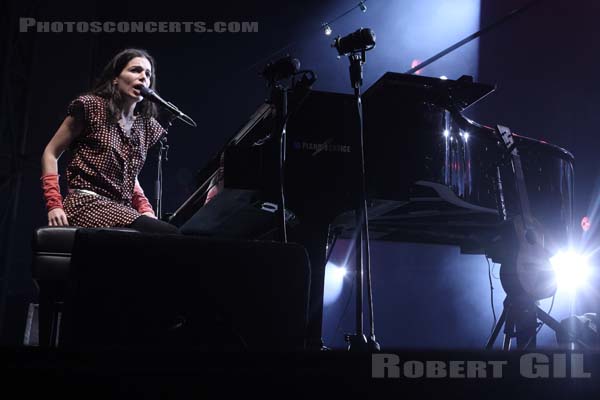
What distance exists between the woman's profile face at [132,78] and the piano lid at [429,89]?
1.09 metres

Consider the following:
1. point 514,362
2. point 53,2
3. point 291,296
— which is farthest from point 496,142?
point 53,2

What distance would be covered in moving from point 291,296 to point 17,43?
5.00 m

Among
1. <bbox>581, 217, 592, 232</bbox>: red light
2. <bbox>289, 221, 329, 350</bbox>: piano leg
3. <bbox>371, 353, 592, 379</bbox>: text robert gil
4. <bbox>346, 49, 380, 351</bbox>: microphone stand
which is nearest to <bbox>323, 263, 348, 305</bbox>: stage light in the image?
<bbox>581, 217, 592, 232</bbox>: red light

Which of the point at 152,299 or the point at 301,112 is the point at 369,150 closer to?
the point at 301,112

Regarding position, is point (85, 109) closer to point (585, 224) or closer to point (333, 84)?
point (333, 84)

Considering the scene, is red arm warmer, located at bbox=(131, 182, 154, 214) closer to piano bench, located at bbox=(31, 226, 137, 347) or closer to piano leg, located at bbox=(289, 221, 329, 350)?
piano bench, located at bbox=(31, 226, 137, 347)

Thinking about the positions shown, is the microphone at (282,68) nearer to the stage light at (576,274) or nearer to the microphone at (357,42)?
the microphone at (357,42)

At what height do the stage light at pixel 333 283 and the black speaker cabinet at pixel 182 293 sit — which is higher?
the black speaker cabinet at pixel 182 293

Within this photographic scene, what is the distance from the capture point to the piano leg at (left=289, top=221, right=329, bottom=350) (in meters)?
2.60

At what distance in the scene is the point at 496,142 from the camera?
131 inches

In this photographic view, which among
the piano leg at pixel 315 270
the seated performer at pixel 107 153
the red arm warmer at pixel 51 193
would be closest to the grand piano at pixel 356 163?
the piano leg at pixel 315 270

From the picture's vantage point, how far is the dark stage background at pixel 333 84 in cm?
558

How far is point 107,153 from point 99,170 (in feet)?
0.29

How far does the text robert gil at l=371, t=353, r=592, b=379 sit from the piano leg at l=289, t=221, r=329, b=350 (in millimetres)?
1612
